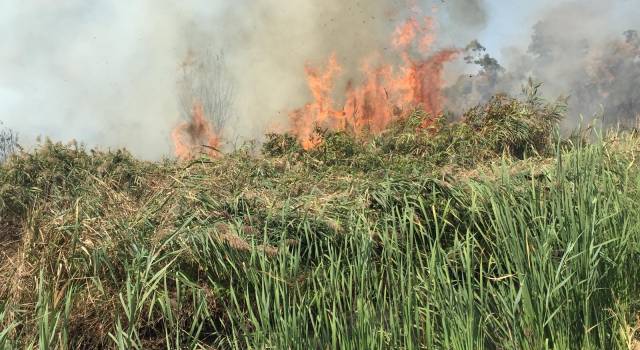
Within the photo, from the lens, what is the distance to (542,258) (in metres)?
2.27

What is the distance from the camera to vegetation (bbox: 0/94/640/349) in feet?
7.06

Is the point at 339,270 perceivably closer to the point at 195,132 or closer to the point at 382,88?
the point at 382,88

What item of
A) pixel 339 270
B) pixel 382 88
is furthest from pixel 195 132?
pixel 339 270

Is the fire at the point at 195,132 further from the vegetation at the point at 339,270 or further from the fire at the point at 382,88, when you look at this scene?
the vegetation at the point at 339,270

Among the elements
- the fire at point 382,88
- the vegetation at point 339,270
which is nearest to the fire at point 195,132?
the fire at point 382,88

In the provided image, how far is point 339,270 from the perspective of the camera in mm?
2453

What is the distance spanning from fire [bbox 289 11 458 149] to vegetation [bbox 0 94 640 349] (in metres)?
10.3

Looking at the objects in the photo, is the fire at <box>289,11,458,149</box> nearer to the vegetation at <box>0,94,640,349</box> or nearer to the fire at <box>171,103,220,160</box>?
the fire at <box>171,103,220,160</box>

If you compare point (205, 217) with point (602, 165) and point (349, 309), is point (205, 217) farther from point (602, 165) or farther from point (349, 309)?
point (602, 165)

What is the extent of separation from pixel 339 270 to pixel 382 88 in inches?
457

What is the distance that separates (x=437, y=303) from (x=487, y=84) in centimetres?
2491

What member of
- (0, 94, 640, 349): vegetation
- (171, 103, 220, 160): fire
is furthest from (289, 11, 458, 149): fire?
(0, 94, 640, 349): vegetation

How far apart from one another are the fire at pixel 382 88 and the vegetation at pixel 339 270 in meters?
10.3

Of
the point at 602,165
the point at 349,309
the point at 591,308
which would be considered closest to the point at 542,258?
the point at 591,308
